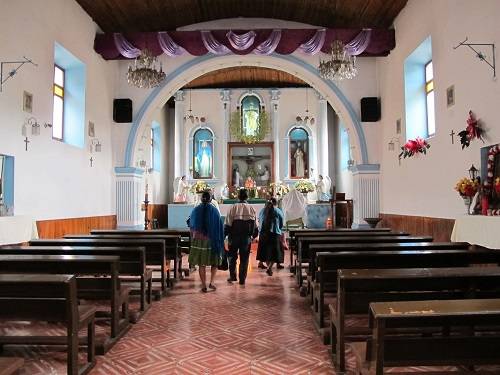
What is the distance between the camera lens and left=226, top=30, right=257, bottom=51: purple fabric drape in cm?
1090

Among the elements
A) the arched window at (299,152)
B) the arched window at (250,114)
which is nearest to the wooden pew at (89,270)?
the arched window at (299,152)

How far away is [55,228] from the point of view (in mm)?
8812

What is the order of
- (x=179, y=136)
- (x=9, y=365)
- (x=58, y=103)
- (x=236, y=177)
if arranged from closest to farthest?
(x=9, y=365)
(x=58, y=103)
(x=179, y=136)
(x=236, y=177)

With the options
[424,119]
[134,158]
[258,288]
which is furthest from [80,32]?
[424,119]

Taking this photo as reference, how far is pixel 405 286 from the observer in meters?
3.11

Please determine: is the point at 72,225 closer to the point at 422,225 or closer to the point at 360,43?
Result: the point at 422,225

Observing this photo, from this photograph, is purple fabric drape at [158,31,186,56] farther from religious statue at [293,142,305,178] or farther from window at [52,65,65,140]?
religious statue at [293,142,305,178]

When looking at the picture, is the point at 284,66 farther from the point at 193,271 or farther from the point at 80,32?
the point at 193,271

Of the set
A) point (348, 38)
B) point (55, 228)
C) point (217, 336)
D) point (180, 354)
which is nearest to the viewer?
point (180, 354)

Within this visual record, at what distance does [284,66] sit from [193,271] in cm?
644

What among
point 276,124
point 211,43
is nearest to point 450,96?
point 211,43

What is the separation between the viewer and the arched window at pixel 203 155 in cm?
1848

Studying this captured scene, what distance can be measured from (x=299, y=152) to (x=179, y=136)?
510cm

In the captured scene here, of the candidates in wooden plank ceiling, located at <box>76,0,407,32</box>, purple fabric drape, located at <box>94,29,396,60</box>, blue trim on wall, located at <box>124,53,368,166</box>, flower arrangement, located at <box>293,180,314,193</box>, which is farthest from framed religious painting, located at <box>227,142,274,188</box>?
purple fabric drape, located at <box>94,29,396,60</box>
